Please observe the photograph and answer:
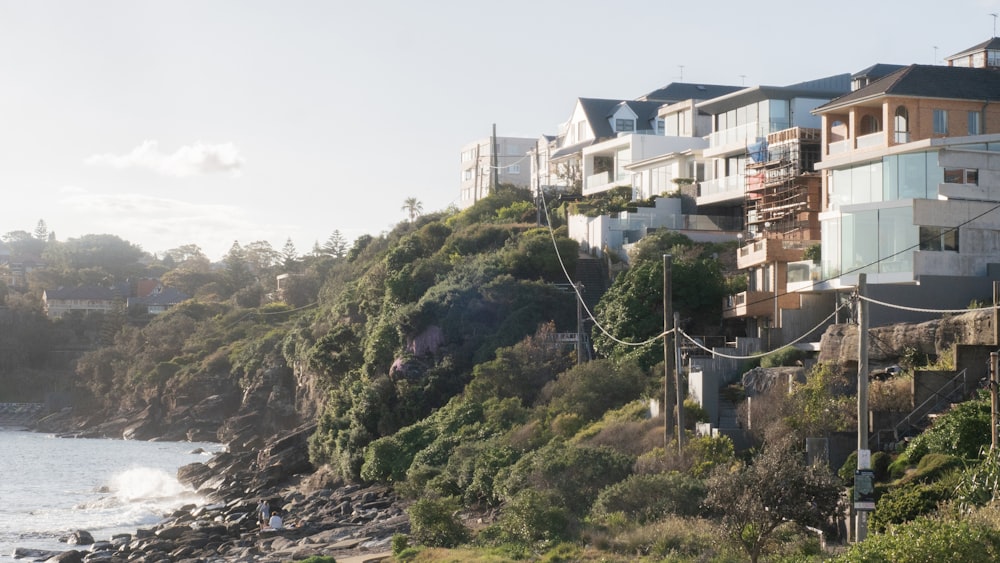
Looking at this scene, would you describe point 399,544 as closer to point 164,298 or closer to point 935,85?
point 935,85

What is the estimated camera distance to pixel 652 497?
30.8 m

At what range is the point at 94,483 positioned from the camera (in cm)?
Answer: 6706

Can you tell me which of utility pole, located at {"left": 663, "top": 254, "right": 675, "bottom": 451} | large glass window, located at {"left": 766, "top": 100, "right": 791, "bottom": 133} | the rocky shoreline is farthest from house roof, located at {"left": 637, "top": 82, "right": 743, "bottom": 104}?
utility pole, located at {"left": 663, "top": 254, "right": 675, "bottom": 451}

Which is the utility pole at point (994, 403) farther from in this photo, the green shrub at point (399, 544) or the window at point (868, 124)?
the window at point (868, 124)

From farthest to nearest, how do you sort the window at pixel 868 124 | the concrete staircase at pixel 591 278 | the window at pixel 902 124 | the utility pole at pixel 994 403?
the concrete staircase at pixel 591 278 → the window at pixel 868 124 → the window at pixel 902 124 → the utility pole at pixel 994 403

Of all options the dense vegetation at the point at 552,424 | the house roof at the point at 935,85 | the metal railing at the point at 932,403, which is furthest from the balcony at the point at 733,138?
the metal railing at the point at 932,403

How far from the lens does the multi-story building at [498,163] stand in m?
111

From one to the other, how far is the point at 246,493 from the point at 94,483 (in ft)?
50.2

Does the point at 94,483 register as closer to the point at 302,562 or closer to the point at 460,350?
the point at 460,350

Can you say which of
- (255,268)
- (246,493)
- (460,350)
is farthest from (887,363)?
(255,268)

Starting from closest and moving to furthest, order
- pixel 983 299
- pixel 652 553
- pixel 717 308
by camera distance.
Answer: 1. pixel 652 553
2. pixel 983 299
3. pixel 717 308

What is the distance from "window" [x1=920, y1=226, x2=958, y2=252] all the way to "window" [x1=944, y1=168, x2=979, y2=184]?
1792mm

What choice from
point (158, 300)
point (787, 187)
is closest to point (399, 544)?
point (787, 187)

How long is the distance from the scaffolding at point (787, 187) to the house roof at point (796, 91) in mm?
3770
